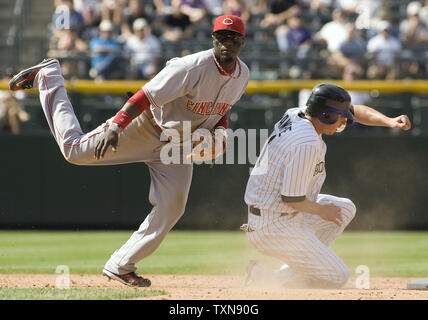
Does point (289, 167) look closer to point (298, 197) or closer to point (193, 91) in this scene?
point (298, 197)

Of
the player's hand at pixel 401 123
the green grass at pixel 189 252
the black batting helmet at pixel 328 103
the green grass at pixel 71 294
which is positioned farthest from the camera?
the green grass at pixel 189 252

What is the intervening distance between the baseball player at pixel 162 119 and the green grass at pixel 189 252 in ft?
4.81

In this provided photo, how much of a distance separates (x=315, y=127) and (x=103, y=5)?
26.2ft

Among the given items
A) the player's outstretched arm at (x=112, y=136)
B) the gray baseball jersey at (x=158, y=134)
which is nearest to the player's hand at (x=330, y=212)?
the gray baseball jersey at (x=158, y=134)

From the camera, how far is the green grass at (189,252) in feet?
24.8

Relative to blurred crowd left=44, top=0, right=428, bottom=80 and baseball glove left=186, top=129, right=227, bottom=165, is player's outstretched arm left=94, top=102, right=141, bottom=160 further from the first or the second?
blurred crowd left=44, top=0, right=428, bottom=80

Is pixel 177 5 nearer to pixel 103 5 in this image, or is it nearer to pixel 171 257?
pixel 103 5

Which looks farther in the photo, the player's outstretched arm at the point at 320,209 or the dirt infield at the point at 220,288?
the player's outstretched arm at the point at 320,209

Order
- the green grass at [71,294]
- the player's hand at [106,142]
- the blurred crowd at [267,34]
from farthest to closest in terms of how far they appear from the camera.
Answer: the blurred crowd at [267,34] → the player's hand at [106,142] → the green grass at [71,294]

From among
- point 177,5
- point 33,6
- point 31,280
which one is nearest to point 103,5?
point 177,5

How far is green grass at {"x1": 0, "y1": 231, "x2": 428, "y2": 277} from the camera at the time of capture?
7.55 m

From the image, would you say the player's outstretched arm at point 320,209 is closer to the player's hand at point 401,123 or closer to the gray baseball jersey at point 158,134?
the player's hand at point 401,123
